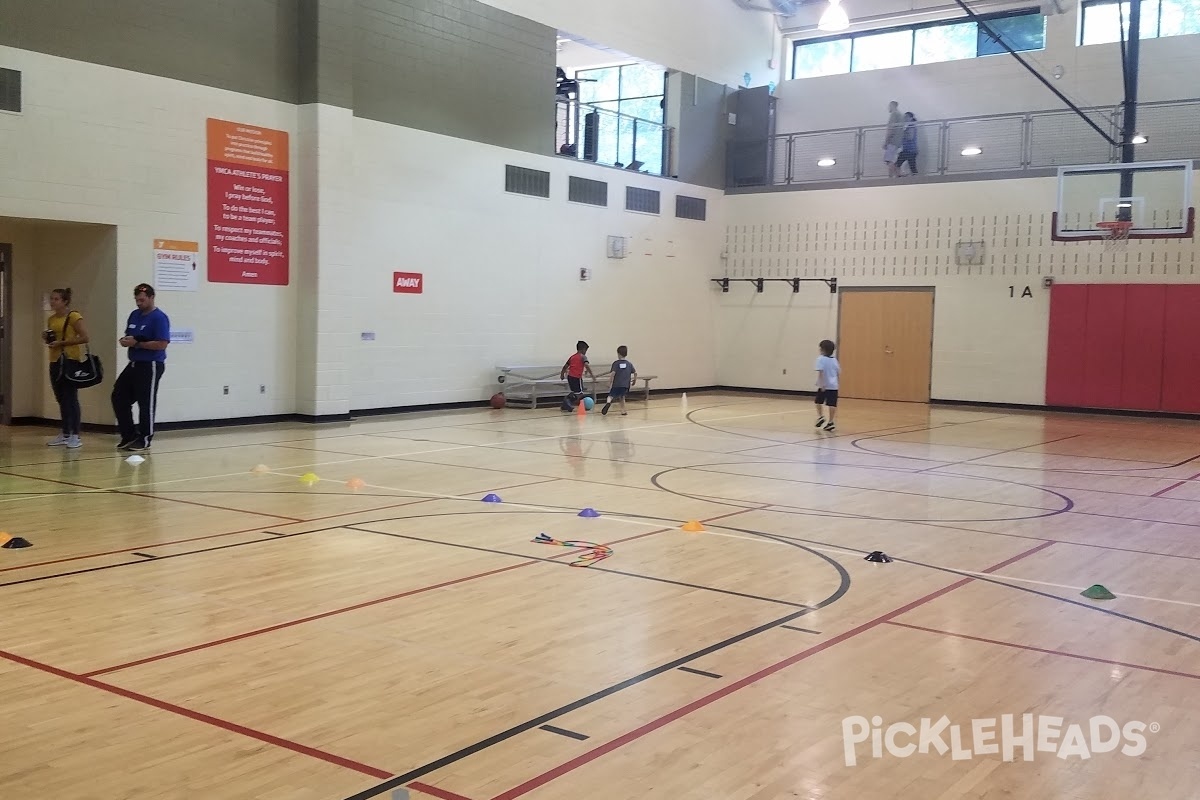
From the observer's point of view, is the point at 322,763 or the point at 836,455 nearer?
the point at 322,763

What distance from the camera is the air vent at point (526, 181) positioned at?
18.6 metres

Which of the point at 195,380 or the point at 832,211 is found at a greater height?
the point at 832,211

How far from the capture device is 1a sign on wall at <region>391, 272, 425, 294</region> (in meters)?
16.7

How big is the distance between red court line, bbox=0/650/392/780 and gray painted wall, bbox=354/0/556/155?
41.4 ft

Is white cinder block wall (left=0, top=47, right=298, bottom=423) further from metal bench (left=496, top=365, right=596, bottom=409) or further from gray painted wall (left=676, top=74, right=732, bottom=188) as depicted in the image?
gray painted wall (left=676, top=74, right=732, bottom=188)

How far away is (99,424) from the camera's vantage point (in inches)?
539

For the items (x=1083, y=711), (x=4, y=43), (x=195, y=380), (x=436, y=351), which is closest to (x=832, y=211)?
(x=436, y=351)

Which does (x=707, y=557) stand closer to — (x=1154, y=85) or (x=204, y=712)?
(x=204, y=712)

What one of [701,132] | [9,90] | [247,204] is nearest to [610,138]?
[701,132]

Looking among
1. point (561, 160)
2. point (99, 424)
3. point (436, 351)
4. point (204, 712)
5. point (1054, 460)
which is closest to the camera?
point (204, 712)

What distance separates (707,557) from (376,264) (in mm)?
10706

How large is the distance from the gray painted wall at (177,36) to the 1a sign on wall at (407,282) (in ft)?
10.4

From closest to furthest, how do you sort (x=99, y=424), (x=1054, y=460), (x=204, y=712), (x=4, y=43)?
(x=204, y=712)
(x=4, y=43)
(x=1054, y=460)
(x=99, y=424)

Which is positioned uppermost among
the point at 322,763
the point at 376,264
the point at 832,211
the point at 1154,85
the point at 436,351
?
the point at 1154,85
